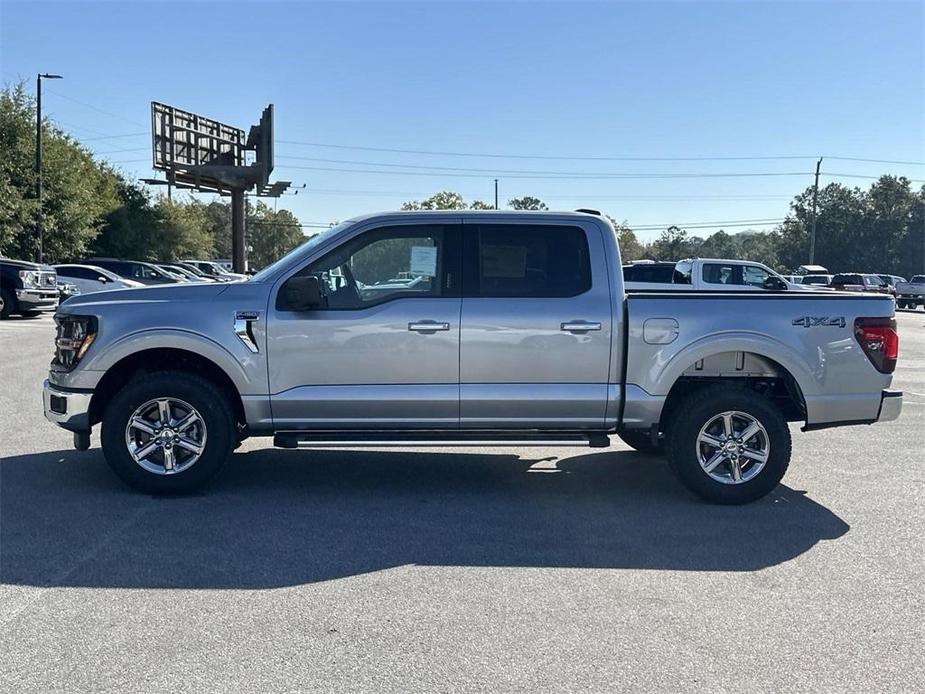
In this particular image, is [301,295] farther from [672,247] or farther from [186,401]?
[672,247]

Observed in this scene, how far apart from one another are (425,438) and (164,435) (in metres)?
1.86

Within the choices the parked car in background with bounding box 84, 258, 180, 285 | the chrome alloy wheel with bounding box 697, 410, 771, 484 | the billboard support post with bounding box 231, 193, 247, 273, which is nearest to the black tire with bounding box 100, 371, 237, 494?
the chrome alloy wheel with bounding box 697, 410, 771, 484

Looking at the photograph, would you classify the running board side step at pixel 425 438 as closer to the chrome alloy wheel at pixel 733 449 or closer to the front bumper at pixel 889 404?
the chrome alloy wheel at pixel 733 449

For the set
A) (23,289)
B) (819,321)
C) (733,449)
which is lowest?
(733,449)

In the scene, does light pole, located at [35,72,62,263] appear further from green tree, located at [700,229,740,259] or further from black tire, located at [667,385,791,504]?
green tree, located at [700,229,740,259]

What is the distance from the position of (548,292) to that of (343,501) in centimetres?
211

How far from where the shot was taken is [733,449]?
598cm

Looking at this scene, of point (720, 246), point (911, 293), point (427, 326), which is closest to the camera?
point (427, 326)

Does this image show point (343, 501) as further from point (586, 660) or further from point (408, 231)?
point (586, 660)

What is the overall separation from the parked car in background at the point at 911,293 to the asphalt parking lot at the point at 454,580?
3983cm

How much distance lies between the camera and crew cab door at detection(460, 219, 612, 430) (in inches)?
229

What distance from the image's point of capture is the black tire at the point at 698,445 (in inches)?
233

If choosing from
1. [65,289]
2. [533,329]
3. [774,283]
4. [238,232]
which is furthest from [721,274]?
[238,232]

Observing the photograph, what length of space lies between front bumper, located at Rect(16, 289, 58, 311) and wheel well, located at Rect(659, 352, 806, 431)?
1983 cm
